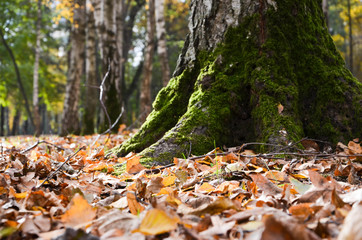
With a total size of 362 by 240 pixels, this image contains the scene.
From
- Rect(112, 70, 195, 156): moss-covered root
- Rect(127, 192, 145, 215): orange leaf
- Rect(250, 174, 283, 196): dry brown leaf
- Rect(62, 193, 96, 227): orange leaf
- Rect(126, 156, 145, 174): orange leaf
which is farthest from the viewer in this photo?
Rect(112, 70, 195, 156): moss-covered root

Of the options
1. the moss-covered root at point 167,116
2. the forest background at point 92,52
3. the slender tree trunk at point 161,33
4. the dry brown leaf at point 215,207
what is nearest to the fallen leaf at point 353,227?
the dry brown leaf at point 215,207

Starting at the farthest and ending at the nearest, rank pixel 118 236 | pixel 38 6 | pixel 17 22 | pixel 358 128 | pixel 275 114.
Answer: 1. pixel 17 22
2. pixel 38 6
3. pixel 358 128
4. pixel 275 114
5. pixel 118 236

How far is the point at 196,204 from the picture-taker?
4.40 ft

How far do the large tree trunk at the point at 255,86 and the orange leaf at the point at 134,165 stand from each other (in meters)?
0.24

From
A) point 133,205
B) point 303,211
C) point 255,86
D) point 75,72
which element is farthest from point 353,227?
point 75,72

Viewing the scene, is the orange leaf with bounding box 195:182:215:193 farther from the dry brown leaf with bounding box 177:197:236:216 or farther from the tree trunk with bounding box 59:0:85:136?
the tree trunk with bounding box 59:0:85:136

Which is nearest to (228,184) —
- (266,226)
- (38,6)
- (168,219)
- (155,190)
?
(155,190)

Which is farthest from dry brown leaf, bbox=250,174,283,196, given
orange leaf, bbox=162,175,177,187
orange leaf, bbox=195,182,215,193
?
orange leaf, bbox=162,175,177,187

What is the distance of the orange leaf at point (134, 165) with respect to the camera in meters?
2.19

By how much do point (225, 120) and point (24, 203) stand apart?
1.81 m

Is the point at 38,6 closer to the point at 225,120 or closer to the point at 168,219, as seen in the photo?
the point at 225,120

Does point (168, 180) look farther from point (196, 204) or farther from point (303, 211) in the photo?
point (303, 211)

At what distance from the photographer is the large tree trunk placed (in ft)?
8.34

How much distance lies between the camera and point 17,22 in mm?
18750
